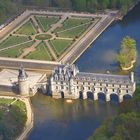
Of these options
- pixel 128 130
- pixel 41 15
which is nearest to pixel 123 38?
pixel 41 15

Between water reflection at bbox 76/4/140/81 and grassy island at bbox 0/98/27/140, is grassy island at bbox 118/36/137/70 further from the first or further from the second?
grassy island at bbox 0/98/27/140

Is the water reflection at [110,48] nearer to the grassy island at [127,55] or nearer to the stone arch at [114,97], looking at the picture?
the grassy island at [127,55]

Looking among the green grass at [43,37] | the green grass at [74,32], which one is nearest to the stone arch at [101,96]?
the green grass at [74,32]

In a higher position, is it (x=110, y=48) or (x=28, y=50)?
(x=28, y=50)

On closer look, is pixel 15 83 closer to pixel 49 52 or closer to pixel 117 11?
pixel 49 52

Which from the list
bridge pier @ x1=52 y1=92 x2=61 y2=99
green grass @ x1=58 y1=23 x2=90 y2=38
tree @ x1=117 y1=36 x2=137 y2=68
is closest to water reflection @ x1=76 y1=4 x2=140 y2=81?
tree @ x1=117 y1=36 x2=137 y2=68

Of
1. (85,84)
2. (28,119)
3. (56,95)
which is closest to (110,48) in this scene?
(85,84)

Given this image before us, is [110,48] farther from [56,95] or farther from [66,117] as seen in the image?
[66,117]
